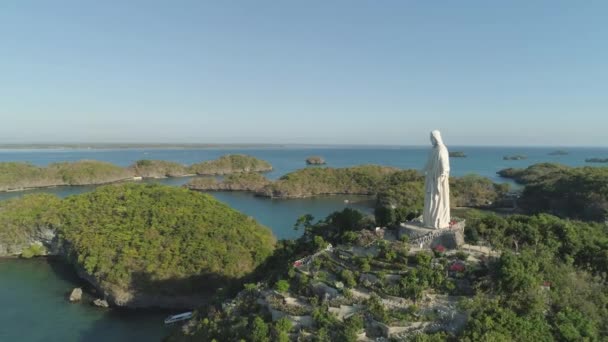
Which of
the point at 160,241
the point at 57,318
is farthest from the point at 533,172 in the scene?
the point at 57,318

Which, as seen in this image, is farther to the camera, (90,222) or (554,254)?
(90,222)

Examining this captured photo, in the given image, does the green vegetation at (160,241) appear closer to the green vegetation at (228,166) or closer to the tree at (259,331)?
the tree at (259,331)

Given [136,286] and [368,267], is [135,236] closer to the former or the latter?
[136,286]

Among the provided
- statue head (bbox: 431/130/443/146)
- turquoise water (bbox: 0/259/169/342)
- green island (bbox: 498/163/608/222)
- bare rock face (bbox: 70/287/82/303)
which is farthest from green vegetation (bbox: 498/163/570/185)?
bare rock face (bbox: 70/287/82/303)

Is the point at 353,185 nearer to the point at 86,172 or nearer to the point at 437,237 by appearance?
the point at 437,237

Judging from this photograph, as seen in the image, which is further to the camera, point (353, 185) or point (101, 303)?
point (353, 185)

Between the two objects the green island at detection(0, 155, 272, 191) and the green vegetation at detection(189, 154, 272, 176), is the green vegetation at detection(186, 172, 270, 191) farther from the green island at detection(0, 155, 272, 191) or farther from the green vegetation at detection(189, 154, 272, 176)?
the green vegetation at detection(189, 154, 272, 176)

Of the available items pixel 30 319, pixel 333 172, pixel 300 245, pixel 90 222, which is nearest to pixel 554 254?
pixel 300 245
